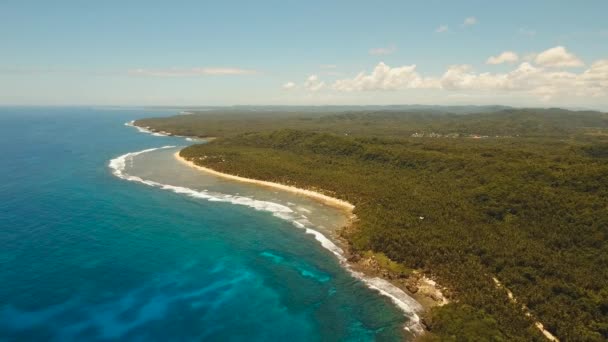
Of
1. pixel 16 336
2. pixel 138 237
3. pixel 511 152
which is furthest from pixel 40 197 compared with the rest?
pixel 511 152

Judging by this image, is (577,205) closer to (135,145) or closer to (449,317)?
(449,317)

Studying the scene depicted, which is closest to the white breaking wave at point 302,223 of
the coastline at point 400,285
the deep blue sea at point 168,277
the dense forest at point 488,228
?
the coastline at point 400,285

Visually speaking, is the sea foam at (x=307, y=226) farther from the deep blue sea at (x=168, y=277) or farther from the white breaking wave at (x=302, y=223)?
the deep blue sea at (x=168, y=277)

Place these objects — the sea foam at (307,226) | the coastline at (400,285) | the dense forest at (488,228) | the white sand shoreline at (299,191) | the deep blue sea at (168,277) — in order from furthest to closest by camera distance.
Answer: the white sand shoreline at (299,191)
the coastline at (400,285)
the sea foam at (307,226)
the deep blue sea at (168,277)
the dense forest at (488,228)

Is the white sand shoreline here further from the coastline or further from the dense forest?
the coastline

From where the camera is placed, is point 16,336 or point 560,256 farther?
point 560,256

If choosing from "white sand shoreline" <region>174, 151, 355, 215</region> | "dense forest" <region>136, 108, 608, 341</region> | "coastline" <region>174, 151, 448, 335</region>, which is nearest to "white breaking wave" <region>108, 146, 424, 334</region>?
"coastline" <region>174, 151, 448, 335</region>

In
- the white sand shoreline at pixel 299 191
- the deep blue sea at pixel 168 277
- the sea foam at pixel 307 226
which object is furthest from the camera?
the white sand shoreline at pixel 299 191
